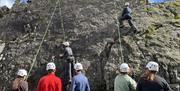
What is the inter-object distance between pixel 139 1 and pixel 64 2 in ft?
11.6

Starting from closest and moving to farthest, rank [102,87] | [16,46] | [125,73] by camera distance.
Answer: [125,73] → [102,87] → [16,46]

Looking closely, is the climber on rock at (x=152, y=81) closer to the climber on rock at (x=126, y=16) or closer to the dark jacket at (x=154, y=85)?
the dark jacket at (x=154, y=85)

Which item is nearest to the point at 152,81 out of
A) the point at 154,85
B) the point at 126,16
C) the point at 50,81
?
the point at 154,85

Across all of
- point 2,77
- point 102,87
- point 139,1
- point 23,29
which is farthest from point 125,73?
point 23,29

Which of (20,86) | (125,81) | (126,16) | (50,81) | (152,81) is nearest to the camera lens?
(152,81)

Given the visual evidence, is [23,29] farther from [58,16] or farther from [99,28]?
[99,28]

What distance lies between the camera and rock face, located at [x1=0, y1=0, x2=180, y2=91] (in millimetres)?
15992

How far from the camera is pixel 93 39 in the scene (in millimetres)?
17828

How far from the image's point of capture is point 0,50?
67.5 ft

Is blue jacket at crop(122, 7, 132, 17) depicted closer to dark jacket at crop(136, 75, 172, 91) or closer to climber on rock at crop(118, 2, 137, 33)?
climber on rock at crop(118, 2, 137, 33)

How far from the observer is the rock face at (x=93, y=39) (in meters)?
16.0

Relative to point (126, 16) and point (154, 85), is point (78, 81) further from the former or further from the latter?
point (126, 16)

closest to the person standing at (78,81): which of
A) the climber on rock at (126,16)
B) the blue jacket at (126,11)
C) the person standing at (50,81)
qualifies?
the person standing at (50,81)

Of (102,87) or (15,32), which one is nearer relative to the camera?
(102,87)
